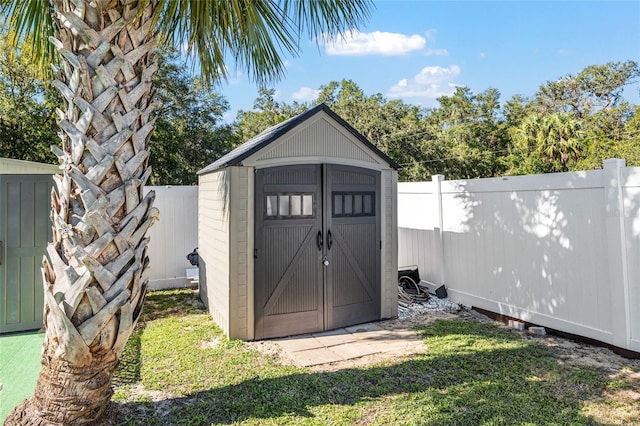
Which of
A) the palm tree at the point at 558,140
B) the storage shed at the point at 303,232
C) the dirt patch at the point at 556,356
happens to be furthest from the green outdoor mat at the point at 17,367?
the palm tree at the point at 558,140

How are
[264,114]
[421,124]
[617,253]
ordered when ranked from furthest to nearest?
[264,114], [421,124], [617,253]

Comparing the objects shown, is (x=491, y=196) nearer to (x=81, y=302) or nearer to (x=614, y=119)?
(x=81, y=302)

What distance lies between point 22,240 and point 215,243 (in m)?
2.29

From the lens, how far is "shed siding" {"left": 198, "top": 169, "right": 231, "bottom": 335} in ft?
15.2

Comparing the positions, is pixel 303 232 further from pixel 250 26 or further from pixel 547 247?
pixel 547 247

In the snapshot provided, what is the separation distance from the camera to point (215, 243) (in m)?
5.21

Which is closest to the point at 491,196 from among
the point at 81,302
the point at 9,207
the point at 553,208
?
the point at 553,208

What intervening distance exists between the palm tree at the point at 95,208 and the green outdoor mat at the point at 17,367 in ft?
1.94

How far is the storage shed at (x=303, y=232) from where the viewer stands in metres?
4.53

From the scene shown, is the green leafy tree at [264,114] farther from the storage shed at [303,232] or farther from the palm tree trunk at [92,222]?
the palm tree trunk at [92,222]

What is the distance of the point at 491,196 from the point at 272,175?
3.16 metres

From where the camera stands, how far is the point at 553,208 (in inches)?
181

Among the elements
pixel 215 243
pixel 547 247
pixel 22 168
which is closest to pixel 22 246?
pixel 22 168

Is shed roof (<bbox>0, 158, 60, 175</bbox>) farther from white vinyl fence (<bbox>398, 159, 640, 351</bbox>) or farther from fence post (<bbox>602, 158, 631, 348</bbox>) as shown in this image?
fence post (<bbox>602, 158, 631, 348</bbox>)
